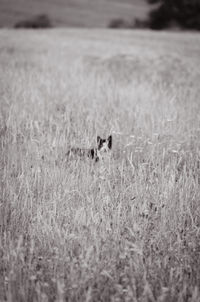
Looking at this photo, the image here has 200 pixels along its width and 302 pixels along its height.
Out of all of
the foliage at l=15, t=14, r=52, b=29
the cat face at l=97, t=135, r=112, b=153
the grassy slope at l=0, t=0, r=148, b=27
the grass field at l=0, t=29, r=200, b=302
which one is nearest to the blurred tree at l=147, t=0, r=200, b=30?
the grassy slope at l=0, t=0, r=148, b=27

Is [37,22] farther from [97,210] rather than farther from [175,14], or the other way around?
[97,210]

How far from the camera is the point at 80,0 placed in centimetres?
2609

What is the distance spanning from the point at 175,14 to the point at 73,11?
311 inches

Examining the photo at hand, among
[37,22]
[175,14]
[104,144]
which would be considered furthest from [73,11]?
[104,144]

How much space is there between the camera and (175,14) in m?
26.8

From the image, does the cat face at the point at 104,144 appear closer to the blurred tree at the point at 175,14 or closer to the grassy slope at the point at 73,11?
the grassy slope at the point at 73,11

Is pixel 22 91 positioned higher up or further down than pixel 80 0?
further down

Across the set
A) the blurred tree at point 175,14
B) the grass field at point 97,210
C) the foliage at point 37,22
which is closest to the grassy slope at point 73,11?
the foliage at point 37,22

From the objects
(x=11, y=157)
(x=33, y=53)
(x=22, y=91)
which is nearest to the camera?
(x=11, y=157)

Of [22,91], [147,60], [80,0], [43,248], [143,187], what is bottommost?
[43,248]

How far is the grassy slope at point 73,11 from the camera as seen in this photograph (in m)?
21.9

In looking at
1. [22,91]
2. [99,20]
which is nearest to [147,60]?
[22,91]

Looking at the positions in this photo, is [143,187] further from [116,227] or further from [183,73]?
[183,73]

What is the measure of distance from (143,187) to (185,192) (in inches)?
12.4
